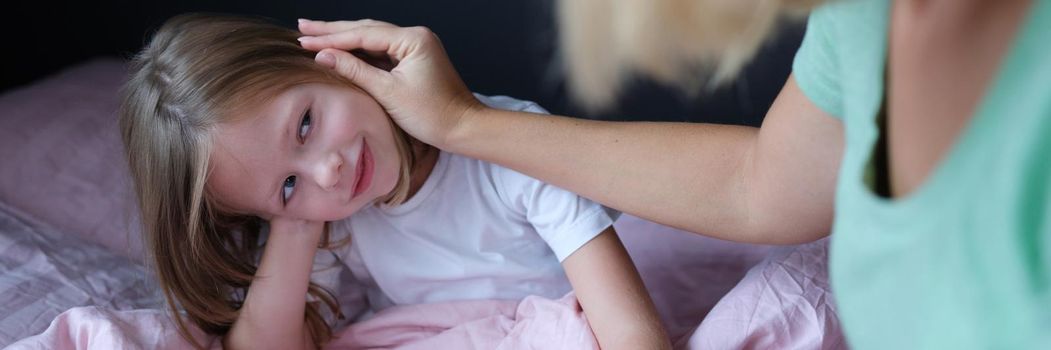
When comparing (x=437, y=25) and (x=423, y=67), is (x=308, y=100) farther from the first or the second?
(x=437, y=25)

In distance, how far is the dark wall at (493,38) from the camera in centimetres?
183

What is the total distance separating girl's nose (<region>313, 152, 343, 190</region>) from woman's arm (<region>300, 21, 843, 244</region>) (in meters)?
0.07

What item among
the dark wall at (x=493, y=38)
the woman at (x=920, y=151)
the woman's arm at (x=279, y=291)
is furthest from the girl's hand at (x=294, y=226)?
the dark wall at (x=493, y=38)

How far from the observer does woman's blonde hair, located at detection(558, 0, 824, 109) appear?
612 mm

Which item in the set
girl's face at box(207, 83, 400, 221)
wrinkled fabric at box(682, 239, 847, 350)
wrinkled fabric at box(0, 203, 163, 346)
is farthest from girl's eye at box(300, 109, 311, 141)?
wrinkled fabric at box(682, 239, 847, 350)

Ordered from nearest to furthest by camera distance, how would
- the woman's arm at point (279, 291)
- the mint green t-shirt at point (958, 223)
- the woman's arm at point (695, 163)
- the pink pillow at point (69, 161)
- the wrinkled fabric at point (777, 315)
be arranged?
the mint green t-shirt at point (958, 223)
the woman's arm at point (695, 163)
the wrinkled fabric at point (777, 315)
the woman's arm at point (279, 291)
the pink pillow at point (69, 161)

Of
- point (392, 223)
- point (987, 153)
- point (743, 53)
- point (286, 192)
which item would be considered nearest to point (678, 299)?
point (392, 223)

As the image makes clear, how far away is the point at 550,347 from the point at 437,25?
858mm

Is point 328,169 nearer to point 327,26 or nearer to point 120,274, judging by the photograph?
point 327,26

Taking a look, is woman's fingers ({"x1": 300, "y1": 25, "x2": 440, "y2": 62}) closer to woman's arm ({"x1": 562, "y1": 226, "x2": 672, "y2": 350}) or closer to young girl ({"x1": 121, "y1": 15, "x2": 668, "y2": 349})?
young girl ({"x1": 121, "y1": 15, "x2": 668, "y2": 349})

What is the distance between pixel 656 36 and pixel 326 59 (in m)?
0.61

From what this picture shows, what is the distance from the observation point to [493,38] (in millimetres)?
1925

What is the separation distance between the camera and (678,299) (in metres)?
1.36

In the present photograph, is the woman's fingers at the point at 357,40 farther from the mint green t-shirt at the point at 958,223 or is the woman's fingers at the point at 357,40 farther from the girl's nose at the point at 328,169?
the mint green t-shirt at the point at 958,223
